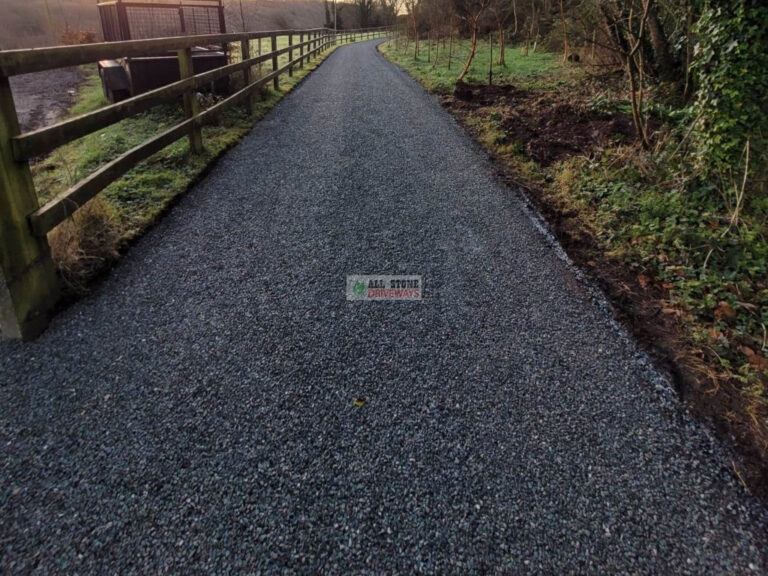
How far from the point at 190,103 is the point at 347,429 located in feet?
15.5

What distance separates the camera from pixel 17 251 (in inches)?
97.8

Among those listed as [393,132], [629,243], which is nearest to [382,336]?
[629,243]

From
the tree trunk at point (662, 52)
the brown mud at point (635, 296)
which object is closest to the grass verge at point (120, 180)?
the brown mud at point (635, 296)

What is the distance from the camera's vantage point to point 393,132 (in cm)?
723

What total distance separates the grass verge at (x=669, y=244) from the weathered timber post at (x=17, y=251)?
3.50 meters

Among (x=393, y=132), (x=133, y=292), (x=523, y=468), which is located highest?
(x=393, y=132)

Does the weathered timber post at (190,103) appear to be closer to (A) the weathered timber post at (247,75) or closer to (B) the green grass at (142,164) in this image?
(B) the green grass at (142,164)

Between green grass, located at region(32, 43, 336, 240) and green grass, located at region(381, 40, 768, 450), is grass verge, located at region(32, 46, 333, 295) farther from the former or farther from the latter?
green grass, located at region(381, 40, 768, 450)

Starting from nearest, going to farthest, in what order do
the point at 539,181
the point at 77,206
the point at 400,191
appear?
the point at 77,206
the point at 400,191
the point at 539,181

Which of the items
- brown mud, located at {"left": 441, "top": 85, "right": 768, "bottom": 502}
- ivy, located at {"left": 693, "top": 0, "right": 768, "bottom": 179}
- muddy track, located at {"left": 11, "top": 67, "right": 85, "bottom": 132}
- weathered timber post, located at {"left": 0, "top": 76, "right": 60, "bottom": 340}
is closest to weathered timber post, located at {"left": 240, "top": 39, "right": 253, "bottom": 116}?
muddy track, located at {"left": 11, "top": 67, "right": 85, "bottom": 132}

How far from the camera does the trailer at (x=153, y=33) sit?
7822 millimetres

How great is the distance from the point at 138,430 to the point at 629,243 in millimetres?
3672

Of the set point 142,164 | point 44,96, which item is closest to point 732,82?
point 142,164

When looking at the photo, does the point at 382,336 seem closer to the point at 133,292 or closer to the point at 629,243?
the point at 133,292
